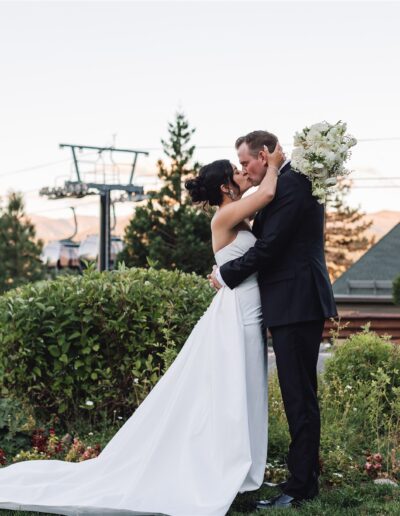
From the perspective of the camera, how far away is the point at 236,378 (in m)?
5.49

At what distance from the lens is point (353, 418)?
25.5 feet

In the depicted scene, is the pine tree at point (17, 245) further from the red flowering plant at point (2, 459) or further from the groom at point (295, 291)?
the groom at point (295, 291)

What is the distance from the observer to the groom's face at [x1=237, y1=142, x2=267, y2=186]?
550 centimetres

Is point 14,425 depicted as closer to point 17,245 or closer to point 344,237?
point 17,245

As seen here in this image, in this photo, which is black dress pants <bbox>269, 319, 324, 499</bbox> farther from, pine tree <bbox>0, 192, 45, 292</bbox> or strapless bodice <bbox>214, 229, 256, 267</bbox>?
pine tree <bbox>0, 192, 45, 292</bbox>

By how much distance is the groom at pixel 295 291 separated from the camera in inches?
209

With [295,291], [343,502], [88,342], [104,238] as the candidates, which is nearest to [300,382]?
[295,291]

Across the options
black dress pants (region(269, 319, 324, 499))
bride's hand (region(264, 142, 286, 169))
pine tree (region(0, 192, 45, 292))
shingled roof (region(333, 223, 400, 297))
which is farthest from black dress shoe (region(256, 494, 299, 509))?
shingled roof (region(333, 223, 400, 297))

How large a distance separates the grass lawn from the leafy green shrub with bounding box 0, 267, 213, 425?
2.55 meters

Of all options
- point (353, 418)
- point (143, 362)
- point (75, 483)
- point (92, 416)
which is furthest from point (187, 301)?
point (75, 483)

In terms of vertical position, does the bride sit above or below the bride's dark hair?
below

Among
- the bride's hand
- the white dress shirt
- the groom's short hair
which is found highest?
the groom's short hair

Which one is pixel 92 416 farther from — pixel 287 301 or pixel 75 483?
pixel 287 301

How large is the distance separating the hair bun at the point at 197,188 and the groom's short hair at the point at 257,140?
1.37ft
